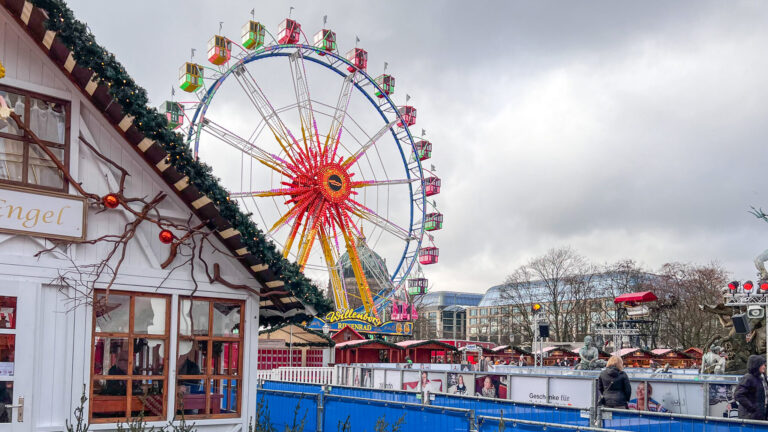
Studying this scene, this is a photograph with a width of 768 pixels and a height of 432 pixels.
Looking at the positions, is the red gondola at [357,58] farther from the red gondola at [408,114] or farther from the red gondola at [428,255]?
the red gondola at [428,255]

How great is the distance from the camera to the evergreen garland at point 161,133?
866cm

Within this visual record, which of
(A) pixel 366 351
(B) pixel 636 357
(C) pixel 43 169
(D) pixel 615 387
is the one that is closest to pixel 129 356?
(C) pixel 43 169

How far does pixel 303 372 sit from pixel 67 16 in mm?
22506

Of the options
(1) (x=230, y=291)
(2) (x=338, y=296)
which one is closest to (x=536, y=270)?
(2) (x=338, y=296)

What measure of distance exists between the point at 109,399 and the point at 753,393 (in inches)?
326

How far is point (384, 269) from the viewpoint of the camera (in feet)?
138

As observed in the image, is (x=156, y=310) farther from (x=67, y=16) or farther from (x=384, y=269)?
(x=384, y=269)

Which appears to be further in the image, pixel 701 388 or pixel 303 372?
pixel 303 372

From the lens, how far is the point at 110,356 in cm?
946

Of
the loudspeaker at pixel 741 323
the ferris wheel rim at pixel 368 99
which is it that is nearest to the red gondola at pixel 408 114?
the ferris wheel rim at pixel 368 99

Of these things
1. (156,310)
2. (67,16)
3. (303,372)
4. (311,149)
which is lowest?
(303,372)

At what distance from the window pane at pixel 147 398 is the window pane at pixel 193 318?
2.34ft

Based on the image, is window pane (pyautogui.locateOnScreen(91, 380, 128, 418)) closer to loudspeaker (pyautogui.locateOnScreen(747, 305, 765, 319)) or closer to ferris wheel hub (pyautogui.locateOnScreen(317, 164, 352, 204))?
loudspeaker (pyautogui.locateOnScreen(747, 305, 765, 319))

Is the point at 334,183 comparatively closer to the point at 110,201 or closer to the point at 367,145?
the point at 367,145
